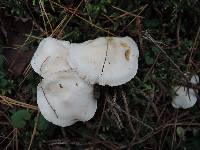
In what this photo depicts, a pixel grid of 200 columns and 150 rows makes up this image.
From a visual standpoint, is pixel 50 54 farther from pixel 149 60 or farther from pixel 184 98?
pixel 184 98

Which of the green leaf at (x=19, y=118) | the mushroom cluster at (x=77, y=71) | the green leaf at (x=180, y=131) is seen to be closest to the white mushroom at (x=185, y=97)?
the green leaf at (x=180, y=131)

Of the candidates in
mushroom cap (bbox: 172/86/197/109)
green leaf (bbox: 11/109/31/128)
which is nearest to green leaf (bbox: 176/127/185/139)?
mushroom cap (bbox: 172/86/197/109)

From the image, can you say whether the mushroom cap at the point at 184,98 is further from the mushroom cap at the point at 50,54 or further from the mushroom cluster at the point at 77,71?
the mushroom cap at the point at 50,54

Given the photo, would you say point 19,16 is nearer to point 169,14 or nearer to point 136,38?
point 136,38

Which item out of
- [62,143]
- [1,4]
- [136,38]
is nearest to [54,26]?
[1,4]

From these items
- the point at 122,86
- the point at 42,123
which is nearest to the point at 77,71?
the point at 122,86

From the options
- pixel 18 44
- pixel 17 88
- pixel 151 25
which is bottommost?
pixel 17 88
